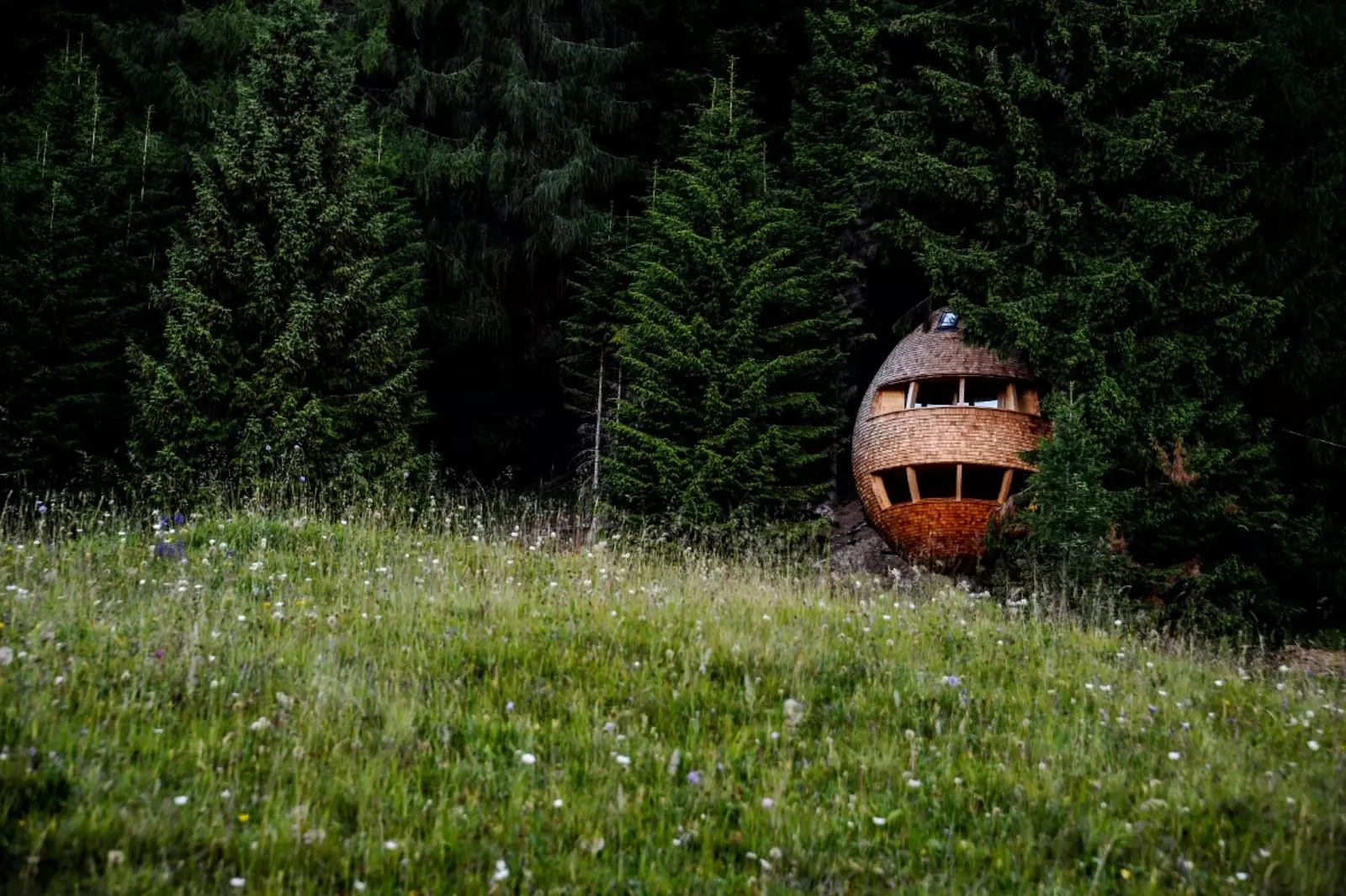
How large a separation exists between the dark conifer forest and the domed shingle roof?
0.41m

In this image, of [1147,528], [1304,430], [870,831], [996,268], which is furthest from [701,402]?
[870,831]

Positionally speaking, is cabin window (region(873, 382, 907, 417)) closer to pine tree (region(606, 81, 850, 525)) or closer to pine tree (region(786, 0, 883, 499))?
pine tree (region(606, 81, 850, 525))

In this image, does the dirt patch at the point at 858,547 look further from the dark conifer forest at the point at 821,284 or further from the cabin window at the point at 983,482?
A: the cabin window at the point at 983,482

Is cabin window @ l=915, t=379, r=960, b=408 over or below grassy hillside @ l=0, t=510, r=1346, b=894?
over

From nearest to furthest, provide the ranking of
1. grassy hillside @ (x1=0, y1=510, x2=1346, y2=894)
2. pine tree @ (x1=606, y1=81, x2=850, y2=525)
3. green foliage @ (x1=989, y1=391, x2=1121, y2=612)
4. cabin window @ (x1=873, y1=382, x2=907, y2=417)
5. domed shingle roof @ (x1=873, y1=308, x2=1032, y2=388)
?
grassy hillside @ (x1=0, y1=510, x2=1346, y2=894) → green foliage @ (x1=989, y1=391, x2=1121, y2=612) → domed shingle roof @ (x1=873, y1=308, x2=1032, y2=388) → cabin window @ (x1=873, y1=382, x2=907, y2=417) → pine tree @ (x1=606, y1=81, x2=850, y2=525)

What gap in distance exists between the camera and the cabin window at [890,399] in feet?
50.3

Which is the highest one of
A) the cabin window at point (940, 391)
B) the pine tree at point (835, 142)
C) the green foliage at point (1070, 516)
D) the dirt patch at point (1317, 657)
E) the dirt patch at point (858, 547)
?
the pine tree at point (835, 142)

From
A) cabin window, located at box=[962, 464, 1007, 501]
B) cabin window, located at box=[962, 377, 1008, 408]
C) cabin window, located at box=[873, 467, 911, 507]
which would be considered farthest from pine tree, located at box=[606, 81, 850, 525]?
cabin window, located at box=[962, 464, 1007, 501]

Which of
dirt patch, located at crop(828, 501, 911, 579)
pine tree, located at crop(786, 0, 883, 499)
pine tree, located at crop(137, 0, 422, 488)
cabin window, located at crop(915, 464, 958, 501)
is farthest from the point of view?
pine tree, located at crop(786, 0, 883, 499)

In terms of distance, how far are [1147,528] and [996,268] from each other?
195 inches

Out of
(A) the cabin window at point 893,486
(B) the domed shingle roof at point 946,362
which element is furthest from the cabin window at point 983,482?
(B) the domed shingle roof at point 946,362

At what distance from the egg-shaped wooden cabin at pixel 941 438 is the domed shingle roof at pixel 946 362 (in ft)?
0.05

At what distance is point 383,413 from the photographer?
16656mm

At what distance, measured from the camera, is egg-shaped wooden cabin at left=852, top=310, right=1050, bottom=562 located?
47.0 feet
